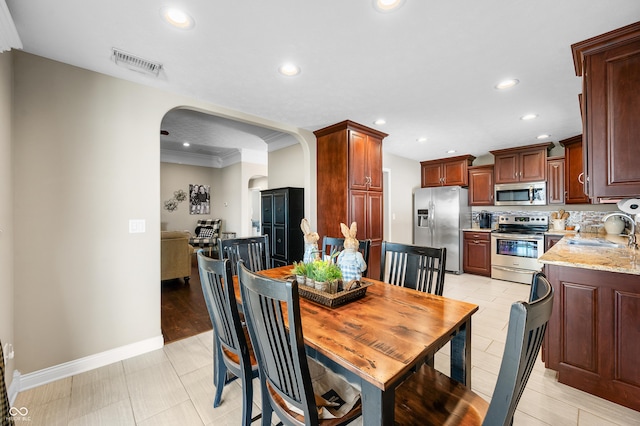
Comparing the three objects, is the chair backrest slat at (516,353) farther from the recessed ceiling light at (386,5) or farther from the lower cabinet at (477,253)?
the lower cabinet at (477,253)

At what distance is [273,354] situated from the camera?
107 centimetres

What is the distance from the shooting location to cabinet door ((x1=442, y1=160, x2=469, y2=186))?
5.49 m

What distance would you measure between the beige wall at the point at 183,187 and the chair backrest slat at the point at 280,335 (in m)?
6.76

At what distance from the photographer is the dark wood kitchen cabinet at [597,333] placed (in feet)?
5.57

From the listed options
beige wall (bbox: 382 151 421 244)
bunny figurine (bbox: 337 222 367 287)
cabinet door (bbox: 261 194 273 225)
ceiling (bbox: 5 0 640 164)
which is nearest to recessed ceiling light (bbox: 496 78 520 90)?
ceiling (bbox: 5 0 640 164)

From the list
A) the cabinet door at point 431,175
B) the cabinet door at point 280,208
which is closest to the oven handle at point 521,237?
the cabinet door at point 431,175

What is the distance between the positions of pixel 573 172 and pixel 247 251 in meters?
5.23

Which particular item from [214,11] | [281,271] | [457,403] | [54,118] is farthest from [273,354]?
[54,118]

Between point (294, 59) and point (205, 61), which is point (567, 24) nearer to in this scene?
point (294, 59)

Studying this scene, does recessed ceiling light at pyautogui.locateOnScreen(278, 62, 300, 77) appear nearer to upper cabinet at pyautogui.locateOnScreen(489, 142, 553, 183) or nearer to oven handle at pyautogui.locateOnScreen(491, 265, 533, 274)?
upper cabinet at pyautogui.locateOnScreen(489, 142, 553, 183)

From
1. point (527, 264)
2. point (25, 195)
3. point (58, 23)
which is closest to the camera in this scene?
point (58, 23)

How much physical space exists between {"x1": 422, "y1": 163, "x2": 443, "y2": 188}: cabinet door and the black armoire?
3305 millimetres

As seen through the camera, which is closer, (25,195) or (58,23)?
(58,23)

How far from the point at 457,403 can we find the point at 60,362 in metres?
2.74
